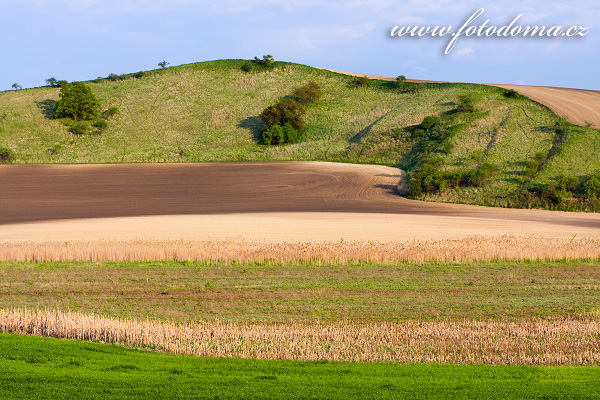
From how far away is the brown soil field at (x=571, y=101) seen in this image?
248ft

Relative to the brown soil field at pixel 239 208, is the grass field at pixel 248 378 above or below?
below

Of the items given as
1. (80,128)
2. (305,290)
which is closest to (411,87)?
(80,128)

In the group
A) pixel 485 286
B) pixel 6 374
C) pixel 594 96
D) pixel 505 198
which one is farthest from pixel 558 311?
pixel 594 96

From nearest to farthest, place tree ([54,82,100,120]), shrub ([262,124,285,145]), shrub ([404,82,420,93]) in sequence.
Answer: shrub ([262,124,285,145]) → tree ([54,82,100,120]) → shrub ([404,82,420,93])

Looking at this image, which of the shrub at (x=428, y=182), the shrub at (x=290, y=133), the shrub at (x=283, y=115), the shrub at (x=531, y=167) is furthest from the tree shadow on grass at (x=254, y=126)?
the shrub at (x=531, y=167)

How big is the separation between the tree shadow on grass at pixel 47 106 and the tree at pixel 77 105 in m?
1.55

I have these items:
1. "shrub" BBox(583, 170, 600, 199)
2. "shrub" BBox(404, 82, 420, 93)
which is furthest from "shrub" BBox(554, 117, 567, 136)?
"shrub" BBox(404, 82, 420, 93)

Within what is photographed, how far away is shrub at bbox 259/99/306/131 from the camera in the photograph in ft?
315

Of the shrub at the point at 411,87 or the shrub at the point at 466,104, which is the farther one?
the shrub at the point at 411,87

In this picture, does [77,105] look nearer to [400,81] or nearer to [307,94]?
[307,94]

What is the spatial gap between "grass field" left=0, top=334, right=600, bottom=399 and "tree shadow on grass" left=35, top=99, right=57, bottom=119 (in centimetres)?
9302

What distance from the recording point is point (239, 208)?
5728cm

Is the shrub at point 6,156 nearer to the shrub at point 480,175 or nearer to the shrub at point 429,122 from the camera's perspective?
the shrub at point 429,122

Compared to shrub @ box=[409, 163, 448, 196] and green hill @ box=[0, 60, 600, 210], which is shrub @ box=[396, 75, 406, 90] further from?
shrub @ box=[409, 163, 448, 196]
